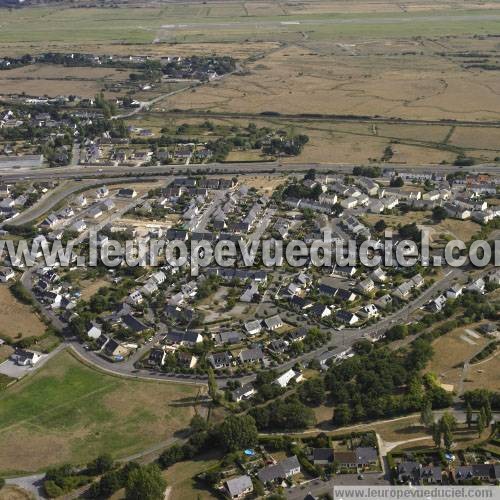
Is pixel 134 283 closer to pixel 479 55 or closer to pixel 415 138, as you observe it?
pixel 415 138

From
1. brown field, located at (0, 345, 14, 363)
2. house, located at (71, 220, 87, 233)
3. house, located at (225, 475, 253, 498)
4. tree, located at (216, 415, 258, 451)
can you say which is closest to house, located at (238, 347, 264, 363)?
tree, located at (216, 415, 258, 451)

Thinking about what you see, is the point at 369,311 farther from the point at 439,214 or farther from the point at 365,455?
the point at 439,214

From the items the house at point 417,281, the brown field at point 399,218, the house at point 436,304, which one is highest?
the brown field at point 399,218

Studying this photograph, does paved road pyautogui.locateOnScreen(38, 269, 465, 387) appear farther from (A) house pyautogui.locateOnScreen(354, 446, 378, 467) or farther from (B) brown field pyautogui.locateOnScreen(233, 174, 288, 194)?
(B) brown field pyautogui.locateOnScreen(233, 174, 288, 194)

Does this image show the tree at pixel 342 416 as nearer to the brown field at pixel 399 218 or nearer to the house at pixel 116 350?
the house at pixel 116 350

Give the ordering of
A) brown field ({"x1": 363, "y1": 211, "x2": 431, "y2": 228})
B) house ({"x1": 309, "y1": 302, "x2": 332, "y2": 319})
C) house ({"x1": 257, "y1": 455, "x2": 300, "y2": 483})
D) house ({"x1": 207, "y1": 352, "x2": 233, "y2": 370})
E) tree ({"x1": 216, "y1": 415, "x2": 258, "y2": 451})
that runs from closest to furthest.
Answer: house ({"x1": 257, "y1": 455, "x2": 300, "y2": 483}) < tree ({"x1": 216, "y1": 415, "x2": 258, "y2": 451}) < house ({"x1": 207, "y1": 352, "x2": 233, "y2": 370}) < house ({"x1": 309, "y1": 302, "x2": 332, "y2": 319}) < brown field ({"x1": 363, "y1": 211, "x2": 431, "y2": 228})

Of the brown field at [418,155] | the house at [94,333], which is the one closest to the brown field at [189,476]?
the house at [94,333]

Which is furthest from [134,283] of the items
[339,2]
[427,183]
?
[339,2]
